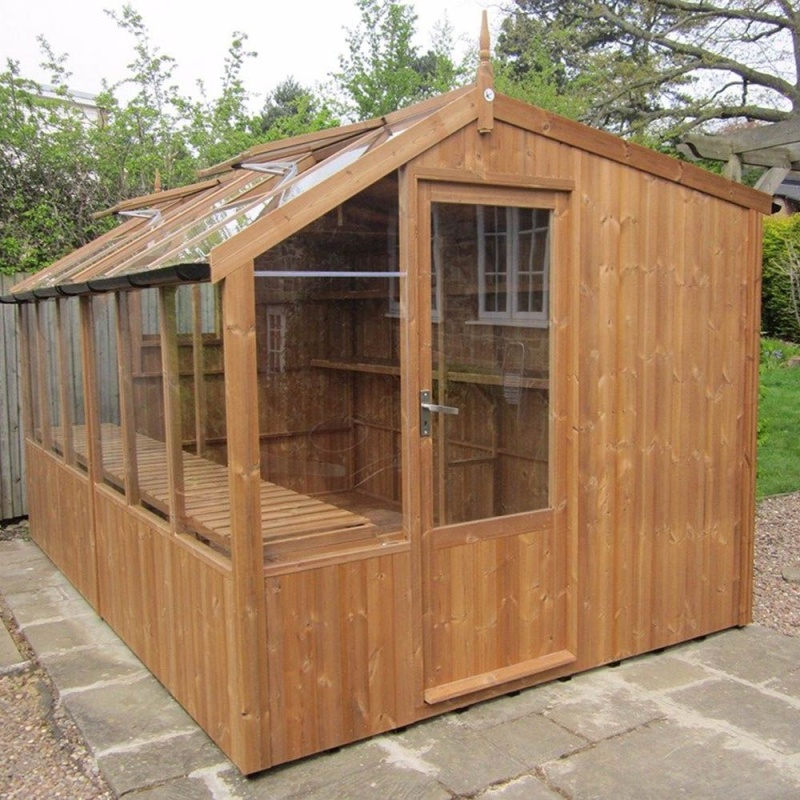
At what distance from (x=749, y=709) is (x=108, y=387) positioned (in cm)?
348

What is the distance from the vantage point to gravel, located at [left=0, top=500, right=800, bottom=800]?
3410 mm

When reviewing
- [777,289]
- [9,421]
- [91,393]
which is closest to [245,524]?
[91,393]

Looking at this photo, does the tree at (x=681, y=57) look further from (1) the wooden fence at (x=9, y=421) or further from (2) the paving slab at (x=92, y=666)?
(2) the paving slab at (x=92, y=666)

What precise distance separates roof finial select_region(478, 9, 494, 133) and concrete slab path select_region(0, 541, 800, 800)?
8.08 feet

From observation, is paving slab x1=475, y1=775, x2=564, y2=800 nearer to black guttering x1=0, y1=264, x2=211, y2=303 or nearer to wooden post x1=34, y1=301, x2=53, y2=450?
black guttering x1=0, y1=264, x2=211, y2=303

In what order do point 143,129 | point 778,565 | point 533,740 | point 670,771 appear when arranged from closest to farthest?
point 670,771 < point 533,740 < point 778,565 < point 143,129

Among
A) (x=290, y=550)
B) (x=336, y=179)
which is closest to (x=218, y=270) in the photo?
(x=336, y=179)

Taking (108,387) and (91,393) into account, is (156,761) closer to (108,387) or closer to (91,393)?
(108,387)

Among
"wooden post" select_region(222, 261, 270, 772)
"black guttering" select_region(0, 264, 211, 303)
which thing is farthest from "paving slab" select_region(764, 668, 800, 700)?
"black guttering" select_region(0, 264, 211, 303)

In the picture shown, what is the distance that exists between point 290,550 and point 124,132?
7743 mm

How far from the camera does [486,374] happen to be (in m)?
3.87

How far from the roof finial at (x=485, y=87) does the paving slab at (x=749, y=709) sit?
2.61m

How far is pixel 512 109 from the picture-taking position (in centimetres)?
375

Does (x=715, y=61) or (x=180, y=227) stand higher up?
(x=715, y=61)
